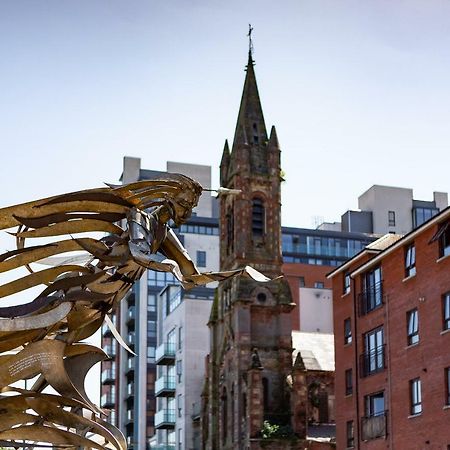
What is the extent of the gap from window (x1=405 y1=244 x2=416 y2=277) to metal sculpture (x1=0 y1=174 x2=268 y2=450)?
3283cm

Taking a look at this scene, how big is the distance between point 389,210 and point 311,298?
29.0 meters

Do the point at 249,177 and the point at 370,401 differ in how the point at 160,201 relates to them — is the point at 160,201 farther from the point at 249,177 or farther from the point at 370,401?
the point at 249,177

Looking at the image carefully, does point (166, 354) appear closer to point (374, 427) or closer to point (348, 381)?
point (348, 381)

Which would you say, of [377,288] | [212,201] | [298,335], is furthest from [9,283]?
[212,201]

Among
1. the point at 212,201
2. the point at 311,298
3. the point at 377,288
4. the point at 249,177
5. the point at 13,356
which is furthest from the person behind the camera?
the point at 212,201

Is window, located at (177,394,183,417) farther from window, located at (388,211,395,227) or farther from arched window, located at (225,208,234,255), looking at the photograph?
window, located at (388,211,395,227)

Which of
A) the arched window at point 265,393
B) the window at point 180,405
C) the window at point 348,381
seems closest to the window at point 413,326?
the window at point 348,381

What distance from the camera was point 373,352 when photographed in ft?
183

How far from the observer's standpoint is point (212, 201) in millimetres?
128875

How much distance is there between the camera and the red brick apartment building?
4838 cm

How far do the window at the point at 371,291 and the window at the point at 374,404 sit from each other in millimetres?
4317

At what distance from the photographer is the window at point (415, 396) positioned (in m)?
50.0

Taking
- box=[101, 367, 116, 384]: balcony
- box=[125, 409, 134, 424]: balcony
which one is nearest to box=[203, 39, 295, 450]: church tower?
box=[125, 409, 134, 424]: balcony

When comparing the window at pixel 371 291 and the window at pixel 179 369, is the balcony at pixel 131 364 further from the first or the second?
the window at pixel 371 291
